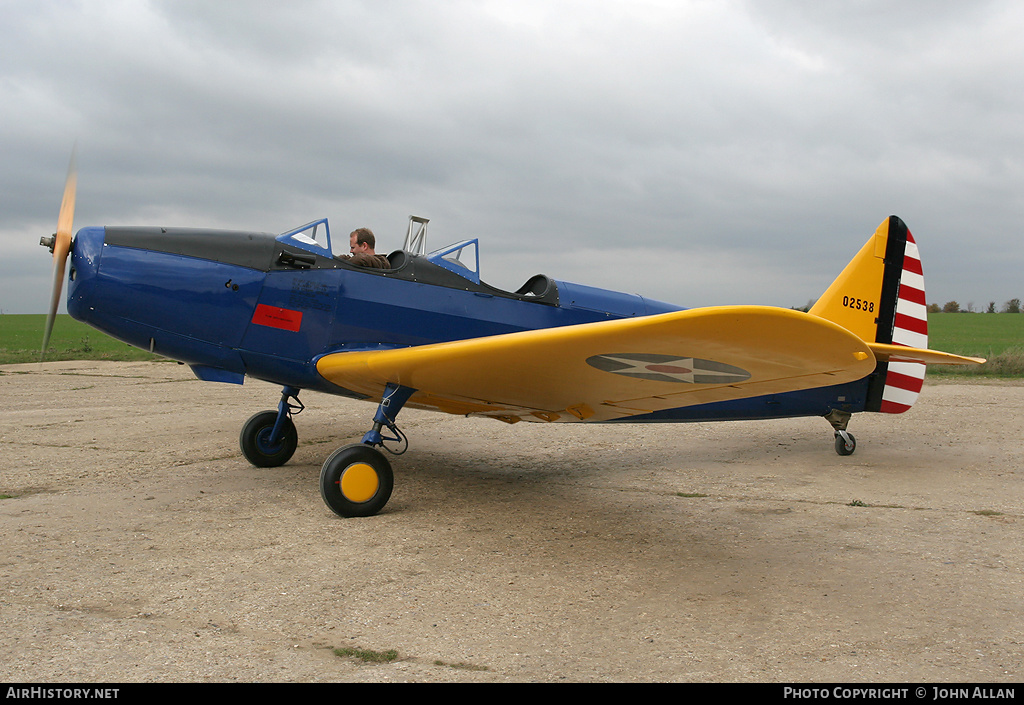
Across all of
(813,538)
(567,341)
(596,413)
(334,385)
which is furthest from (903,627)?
(334,385)

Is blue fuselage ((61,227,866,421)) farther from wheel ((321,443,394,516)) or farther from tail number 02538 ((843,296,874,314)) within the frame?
tail number 02538 ((843,296,874,314))

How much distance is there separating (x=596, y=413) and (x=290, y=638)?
3074mm

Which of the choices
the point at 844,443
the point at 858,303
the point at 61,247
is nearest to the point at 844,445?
the point at 844,443

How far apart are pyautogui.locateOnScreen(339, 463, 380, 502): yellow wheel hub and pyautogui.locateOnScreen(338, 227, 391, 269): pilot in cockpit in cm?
171

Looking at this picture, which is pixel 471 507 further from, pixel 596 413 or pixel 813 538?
pixel 813 538

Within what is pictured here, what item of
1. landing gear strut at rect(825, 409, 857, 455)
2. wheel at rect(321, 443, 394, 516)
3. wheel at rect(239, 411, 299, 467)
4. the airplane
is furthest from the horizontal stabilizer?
wheel at rect(239, 411, 299, 467)

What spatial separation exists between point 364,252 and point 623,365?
2.79 meters

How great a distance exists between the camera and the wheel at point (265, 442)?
6.32m

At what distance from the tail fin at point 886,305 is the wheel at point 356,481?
17.1 feet

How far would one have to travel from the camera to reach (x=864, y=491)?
5793mm

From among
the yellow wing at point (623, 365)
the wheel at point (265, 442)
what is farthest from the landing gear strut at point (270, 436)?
the yellow wing at point (623, 365)

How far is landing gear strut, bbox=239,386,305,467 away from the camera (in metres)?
6.31

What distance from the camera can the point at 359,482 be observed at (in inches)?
185

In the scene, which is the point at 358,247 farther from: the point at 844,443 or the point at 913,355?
the point at 844,443
